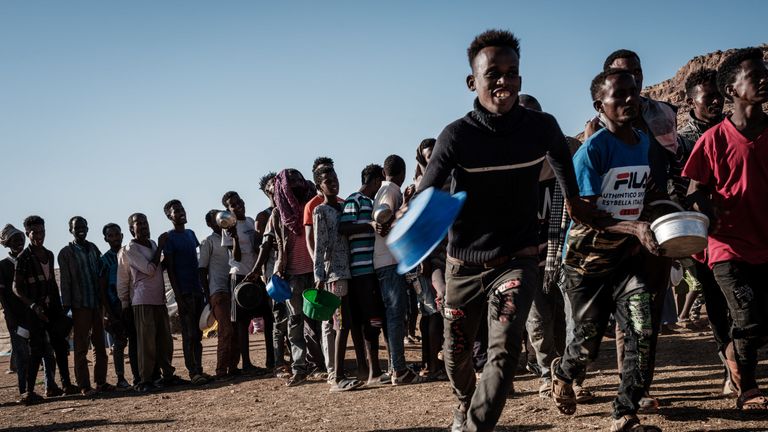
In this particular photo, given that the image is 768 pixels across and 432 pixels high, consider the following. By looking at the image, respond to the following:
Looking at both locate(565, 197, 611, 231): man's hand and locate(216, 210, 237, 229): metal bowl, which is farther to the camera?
locate(216, 210, 237, 229): metal bowl

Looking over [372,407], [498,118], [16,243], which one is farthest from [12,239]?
[498,118]

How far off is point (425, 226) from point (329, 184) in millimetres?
4315

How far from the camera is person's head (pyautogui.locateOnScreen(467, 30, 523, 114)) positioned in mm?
4320

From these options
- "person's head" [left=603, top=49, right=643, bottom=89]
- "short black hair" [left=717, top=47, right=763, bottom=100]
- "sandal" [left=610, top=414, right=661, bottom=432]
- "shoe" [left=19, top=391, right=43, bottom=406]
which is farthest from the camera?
"shoe" [left=19, top=391, right=43, bottom=406]

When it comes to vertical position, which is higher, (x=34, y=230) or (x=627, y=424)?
(x=34, y=230)

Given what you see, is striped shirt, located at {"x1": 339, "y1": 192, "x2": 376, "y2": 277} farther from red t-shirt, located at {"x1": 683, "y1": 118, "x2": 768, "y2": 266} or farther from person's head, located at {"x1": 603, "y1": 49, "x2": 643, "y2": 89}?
red t-shirt, located at {"x1": 683, "y1": 118, "x2": 768, "y2": 266}

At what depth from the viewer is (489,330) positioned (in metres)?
4.14

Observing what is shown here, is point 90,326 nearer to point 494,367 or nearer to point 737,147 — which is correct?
point 494,367

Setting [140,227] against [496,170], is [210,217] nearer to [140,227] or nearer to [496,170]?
[140,227]

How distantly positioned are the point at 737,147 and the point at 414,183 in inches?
152

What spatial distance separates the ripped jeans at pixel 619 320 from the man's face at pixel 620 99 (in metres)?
0.91

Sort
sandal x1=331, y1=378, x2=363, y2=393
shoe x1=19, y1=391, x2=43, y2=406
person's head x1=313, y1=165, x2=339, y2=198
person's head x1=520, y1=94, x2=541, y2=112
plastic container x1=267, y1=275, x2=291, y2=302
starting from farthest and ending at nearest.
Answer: shoe x1=19, y1=391, x2=43, y2=406 < plastic container x1=267, y1=275, x2=291, y2=302 < person's head x1=313, y1=165, x2=339, y2=198 < sandal x1=331, y1=378, x2=363, y2=393 < person's head x1=520, y1=94, x2=541, y2=112

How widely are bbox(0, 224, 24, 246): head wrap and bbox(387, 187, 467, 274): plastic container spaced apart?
813 cm

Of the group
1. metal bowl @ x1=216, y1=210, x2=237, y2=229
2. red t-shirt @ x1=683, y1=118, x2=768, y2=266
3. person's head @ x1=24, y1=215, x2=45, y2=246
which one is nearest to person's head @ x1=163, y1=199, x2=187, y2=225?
metal bowl @ x1=216, y1=210, x2=237, y2=229
